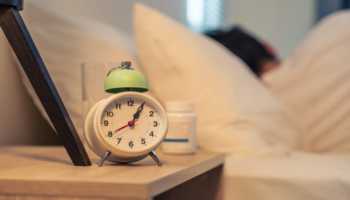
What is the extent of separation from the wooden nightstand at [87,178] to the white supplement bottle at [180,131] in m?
0.07

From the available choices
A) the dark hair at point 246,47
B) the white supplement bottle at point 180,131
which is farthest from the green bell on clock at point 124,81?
the dark hair at point 246,47

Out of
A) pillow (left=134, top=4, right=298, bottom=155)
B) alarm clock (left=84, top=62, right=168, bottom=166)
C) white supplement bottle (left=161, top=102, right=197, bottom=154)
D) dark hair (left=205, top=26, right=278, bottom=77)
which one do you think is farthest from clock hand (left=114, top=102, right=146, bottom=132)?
dark hair (left=205, top=26, right=278, bottom=77)

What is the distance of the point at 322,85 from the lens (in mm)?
1604

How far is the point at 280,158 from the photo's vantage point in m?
1.22

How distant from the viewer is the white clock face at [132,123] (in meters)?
0.77

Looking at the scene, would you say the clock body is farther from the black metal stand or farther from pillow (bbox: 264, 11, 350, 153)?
pillow (bbox: 264, 11, 350, 153)

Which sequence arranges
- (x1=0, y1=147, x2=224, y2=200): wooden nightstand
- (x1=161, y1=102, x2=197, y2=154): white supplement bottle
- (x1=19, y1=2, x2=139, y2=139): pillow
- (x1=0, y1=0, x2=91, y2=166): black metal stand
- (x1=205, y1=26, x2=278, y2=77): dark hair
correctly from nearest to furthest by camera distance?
(x1=0, y1=147, x2=224, y2=200): wooden nightstand → (x1=0, y1=0, x2=91, y2=166): black metal stand → (x1=161, y1=102, x2=197, y2=154): white supplement bottle → (x1=19, y1=2, x2=139, y2=139): pillow → (x1=205, y1=26, x2=278, y2=77): dark hair

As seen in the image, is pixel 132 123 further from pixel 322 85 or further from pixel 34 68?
pixel 322 85

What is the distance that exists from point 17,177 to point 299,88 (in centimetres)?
113

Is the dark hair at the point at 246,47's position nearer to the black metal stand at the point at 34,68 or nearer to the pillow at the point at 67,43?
the pillow at the point at 67,43

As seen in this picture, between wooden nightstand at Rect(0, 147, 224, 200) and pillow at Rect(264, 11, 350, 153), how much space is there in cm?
69

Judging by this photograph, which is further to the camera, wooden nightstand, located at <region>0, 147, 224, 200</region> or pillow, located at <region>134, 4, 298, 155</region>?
pillow, located at <region>134, 4, 298, 155</region>

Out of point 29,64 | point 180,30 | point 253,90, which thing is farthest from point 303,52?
point 29,64

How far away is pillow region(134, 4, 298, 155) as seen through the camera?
1257mm
